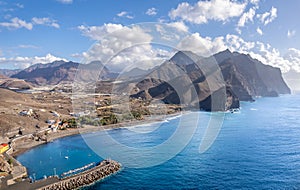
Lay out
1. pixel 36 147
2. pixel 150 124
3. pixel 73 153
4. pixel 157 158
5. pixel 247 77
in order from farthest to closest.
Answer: pixel 247 77 → pixel 150 124 → pixel 36 147 → pixel 73 153 → pixel 157 158

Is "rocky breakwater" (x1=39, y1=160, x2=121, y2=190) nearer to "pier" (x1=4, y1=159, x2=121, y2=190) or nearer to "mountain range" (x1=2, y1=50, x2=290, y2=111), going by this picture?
"pier" (x1=4, y1=159, x2=121, y2=190)

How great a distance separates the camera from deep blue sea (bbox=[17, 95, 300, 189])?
75.3 ft

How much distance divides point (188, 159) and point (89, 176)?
10.5m

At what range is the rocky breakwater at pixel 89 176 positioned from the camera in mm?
22750

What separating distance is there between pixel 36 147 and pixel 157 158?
691 inches

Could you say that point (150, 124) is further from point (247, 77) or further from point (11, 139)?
point (247, 77)

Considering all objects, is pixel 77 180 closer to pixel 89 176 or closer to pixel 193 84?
pixel 89 176

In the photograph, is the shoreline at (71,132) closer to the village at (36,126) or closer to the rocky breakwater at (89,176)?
the village at (36,126)

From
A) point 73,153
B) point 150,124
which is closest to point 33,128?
point 73,153

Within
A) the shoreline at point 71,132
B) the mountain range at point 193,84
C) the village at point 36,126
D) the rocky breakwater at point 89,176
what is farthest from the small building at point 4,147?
the mountain range at point 193,84

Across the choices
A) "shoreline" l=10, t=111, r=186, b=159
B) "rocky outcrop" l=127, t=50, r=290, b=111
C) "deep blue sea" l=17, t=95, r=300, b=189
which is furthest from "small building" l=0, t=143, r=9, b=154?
"rocky outcrop" l=127, t=50, r=290, b=111

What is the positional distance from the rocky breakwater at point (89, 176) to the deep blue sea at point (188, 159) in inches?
33.5

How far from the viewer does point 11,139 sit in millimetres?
37781

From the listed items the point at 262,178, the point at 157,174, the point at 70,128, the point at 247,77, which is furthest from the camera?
the point at 247,77
